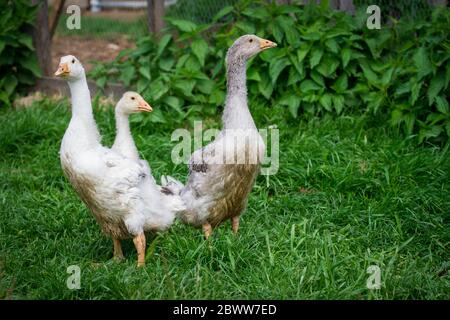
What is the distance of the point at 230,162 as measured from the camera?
4555mm

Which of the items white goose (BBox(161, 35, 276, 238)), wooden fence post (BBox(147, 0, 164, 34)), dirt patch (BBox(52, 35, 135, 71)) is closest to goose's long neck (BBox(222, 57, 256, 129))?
white goose (BBox(161, 35, 276, 238))

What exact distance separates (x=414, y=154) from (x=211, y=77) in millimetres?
2287

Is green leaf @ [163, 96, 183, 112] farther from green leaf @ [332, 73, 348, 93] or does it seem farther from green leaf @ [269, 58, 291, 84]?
green leaf @ [332, 73, 348, 93]

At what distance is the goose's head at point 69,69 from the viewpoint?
4.35m

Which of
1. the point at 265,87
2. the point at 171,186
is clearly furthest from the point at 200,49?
the point at 171,186

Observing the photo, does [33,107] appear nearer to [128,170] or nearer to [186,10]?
[186,10]

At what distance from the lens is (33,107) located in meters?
7.30

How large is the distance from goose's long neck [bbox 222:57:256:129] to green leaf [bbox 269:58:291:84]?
2.02 m

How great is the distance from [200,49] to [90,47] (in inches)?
113

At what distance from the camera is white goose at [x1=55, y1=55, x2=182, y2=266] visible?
4305mm

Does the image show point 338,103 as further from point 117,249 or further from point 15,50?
point 15,50

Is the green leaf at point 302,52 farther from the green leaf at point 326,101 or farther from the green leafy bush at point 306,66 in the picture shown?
the green leaf at point 326,101

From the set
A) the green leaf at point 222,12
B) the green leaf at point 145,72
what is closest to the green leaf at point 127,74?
the green leaf at point 145,72
